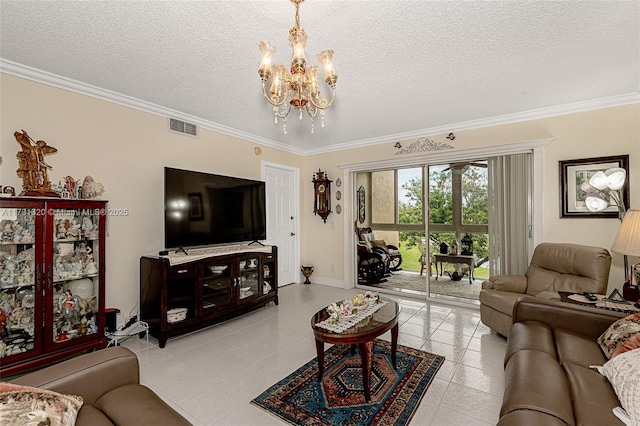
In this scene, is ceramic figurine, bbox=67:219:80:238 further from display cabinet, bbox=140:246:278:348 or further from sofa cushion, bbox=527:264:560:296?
sofa cushion, bbox=527:264:560:296

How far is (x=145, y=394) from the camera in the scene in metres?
1.35

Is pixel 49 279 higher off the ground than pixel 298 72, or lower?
lower

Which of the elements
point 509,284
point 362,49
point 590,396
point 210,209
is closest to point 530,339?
point 590,396

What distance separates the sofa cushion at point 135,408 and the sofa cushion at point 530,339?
1.89 m

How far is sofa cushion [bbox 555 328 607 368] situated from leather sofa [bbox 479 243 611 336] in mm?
732

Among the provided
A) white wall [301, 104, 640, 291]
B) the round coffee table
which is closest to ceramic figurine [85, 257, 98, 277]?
the round coffee table

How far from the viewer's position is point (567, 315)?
2.06m

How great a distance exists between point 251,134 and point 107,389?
12.1 feet

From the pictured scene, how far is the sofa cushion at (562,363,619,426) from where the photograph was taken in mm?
1143

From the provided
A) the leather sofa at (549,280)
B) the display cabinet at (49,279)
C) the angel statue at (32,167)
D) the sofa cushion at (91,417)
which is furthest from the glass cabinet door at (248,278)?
the leather sofa at (549,280)

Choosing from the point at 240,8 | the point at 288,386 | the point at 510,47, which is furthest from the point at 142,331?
the point at 510,47

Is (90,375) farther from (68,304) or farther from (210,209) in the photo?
(210,209)

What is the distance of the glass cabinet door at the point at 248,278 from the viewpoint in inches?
143

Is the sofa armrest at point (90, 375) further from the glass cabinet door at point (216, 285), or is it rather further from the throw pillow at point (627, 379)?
the throw pillow at point (627, 379)
